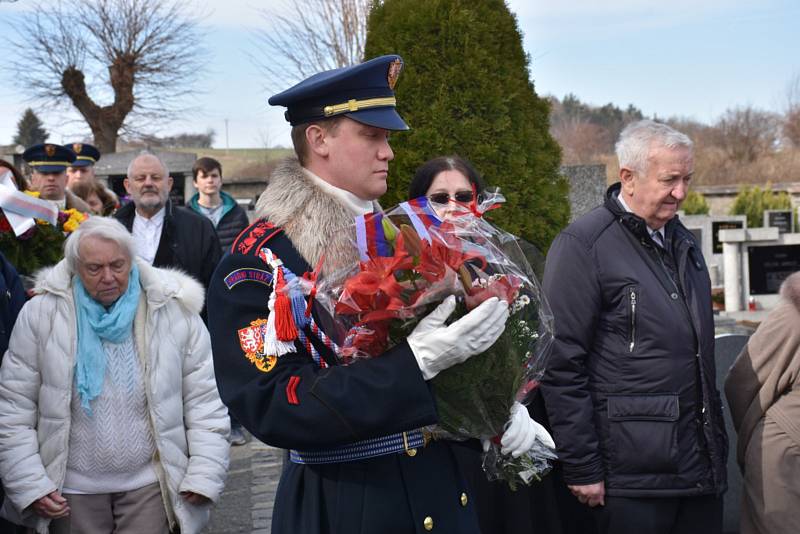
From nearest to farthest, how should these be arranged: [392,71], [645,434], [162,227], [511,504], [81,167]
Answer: [392,71] < [645,434] < [511,504] < [162,227] < [81,167]

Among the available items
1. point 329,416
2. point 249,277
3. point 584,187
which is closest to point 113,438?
point 249,277

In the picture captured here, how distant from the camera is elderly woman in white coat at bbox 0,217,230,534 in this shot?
153 inches

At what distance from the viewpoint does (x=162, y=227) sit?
23.7 feet

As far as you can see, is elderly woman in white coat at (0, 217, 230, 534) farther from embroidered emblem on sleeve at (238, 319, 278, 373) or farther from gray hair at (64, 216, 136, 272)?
embroidered emblem on sleeve at (238, 319, 278, 373)

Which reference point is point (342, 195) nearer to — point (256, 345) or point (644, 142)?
point (256, 345)

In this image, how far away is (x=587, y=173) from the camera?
7129 millimetres

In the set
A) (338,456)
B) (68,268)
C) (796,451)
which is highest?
(68,268)

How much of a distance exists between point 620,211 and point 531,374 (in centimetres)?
160

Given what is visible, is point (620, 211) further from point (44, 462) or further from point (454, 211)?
point (44, 462)

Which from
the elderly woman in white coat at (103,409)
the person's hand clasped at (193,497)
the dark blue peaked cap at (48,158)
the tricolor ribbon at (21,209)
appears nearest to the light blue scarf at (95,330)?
the elderly woman in white coat at (103,409)

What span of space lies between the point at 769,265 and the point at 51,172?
13380mm

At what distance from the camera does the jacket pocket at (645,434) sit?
11.9 feet

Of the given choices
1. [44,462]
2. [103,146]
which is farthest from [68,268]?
[103,146]

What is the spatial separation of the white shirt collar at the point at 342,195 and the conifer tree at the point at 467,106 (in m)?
2.40
